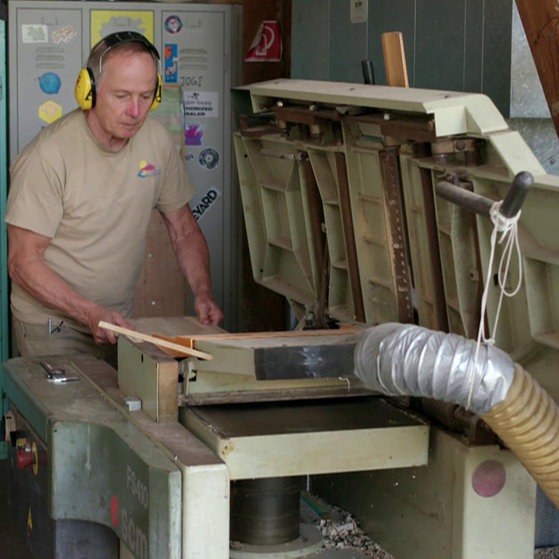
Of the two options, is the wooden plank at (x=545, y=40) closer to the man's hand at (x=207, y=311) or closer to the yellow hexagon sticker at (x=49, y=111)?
the man's hand at (x=207, y=311)

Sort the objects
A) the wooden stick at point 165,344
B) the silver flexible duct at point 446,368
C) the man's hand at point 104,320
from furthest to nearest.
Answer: the man's hand at point 104,320
the wooden stick at point 165,344
the silver flexible duct at point 446,368

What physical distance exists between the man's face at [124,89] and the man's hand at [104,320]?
1.97 feet

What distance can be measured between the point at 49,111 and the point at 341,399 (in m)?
3.34

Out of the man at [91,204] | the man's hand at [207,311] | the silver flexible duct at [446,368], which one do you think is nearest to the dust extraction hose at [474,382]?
the silver flexible duct at [446,368]

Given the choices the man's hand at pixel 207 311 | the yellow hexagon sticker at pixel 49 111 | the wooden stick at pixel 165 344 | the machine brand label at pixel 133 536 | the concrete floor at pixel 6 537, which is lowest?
the concrete floor at pixel 6 537

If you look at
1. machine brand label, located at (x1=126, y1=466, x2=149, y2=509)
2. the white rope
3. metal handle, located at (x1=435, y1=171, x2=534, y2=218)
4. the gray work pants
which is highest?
metal handle, located at (x1=435, y1=171, x2=534, y2=218)

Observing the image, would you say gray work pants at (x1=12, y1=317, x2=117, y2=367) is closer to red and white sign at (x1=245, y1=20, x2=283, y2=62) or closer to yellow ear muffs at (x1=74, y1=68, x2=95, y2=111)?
yellow ear muffs at (x1=74, y1=68, x2=95, y2=111)

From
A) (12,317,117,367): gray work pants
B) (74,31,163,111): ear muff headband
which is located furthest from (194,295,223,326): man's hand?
(74,31,163,111): ear muff headband

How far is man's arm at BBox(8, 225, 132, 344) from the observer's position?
3.78 meters

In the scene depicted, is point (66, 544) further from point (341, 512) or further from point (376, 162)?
point (376, 162)

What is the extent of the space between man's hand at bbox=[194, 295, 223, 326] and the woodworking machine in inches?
16.0

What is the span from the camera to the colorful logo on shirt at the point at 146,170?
407 centimetres

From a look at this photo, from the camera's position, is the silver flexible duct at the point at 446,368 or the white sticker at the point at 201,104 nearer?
the silver flexible duct at the point at 446,368

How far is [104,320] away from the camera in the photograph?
361 centimetres
